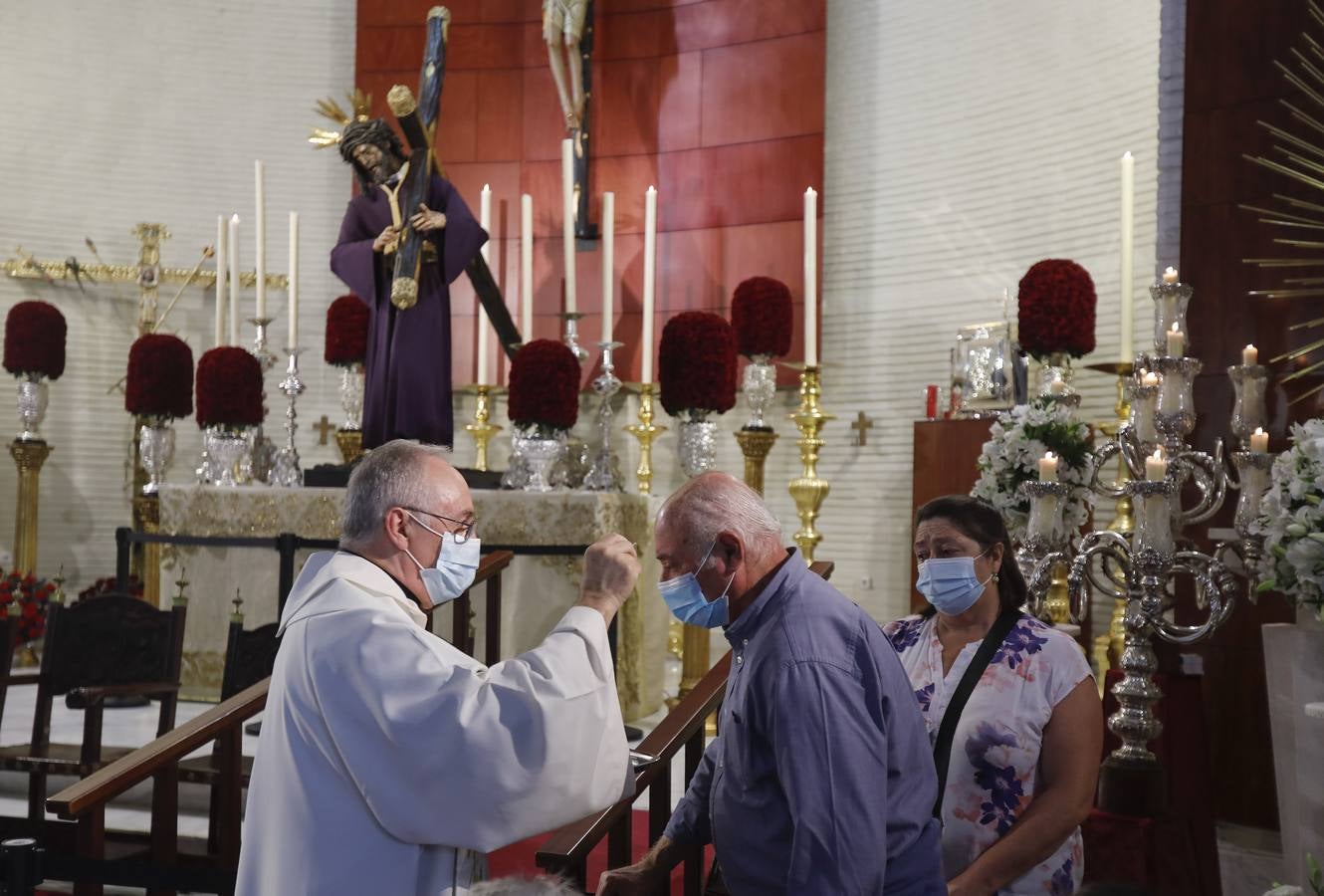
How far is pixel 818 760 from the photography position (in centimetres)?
211

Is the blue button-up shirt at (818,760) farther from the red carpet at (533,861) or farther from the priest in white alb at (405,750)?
the red carpet at (533,861)

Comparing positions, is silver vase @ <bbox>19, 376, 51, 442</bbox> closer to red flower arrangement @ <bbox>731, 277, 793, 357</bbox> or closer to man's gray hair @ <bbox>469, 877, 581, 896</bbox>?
red flower arrangement @ <bbox>731, 277, 793, 357</bbox>

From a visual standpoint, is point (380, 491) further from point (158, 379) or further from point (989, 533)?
point (158, 379)

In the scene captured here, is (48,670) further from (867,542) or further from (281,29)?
(281,29)

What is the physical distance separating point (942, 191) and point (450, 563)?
663 cm

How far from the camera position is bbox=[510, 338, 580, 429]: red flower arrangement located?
6336 millimetres

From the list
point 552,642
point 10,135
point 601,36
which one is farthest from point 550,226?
point 552,642

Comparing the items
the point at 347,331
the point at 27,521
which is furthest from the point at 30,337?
the point at 347,331

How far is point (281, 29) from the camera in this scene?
10.2 metres

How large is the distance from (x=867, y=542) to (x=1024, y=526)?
3675 millimetres

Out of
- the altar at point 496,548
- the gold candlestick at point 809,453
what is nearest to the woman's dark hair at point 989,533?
the altar at point 496,548

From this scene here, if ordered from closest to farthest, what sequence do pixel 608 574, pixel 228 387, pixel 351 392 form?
pixel 608 574 < pixel 228 387 < pixel 351 392

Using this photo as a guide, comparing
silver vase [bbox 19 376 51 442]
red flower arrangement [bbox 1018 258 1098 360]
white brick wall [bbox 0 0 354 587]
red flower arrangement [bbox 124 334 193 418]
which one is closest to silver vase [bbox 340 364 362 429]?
red flower arrangement [bbox 124 334 193 418]

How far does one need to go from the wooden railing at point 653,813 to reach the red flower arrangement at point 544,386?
9.94 feet
